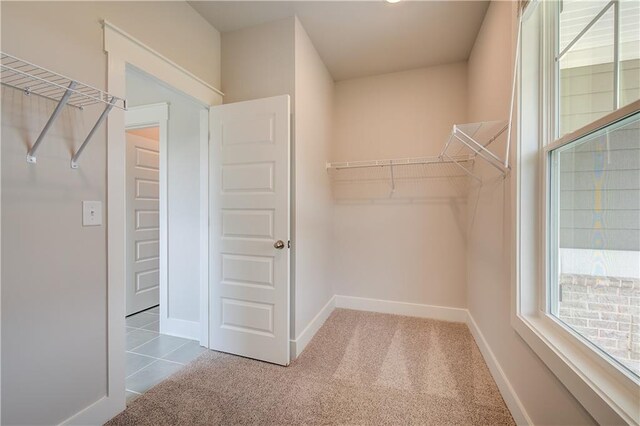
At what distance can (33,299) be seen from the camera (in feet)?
3.92

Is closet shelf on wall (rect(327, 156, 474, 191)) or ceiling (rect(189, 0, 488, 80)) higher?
ceiling (rect(189, 0, 488, 80))

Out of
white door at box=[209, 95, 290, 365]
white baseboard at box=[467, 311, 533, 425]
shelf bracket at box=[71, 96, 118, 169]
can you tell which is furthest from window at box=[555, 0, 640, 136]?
shelf bracket at box=[71, 96, 118, 169]

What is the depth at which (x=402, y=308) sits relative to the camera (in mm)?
2939

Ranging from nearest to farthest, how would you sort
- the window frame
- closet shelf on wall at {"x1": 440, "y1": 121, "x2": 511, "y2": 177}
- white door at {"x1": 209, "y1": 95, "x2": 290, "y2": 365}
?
1. the window frame
2. closet shelf on wall at {"x1": 440, "y1": 121, "x2": 511, "y2": 177}
3. white door at {"x1": 209, "y1": 95, "x2": 290, "y2": 365}

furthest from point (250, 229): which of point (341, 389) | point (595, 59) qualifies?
point (595, 59)

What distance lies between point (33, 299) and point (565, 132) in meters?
2.57

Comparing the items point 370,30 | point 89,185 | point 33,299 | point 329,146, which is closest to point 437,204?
point 329,146

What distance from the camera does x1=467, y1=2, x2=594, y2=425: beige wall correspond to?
3.87 ft

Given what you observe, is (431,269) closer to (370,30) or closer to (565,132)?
(565,132)

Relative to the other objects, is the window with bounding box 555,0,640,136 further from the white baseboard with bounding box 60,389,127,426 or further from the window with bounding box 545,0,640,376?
the white baseboard with bounding box 60,389,127,426

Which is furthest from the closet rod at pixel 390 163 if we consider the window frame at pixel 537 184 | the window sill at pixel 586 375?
the window sill at pixel 586 375

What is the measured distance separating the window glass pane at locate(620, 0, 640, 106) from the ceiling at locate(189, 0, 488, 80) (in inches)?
53.9

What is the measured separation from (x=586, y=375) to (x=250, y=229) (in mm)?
1927

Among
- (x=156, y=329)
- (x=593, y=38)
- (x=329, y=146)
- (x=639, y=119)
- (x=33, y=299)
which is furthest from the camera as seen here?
(x=329, y=146)
